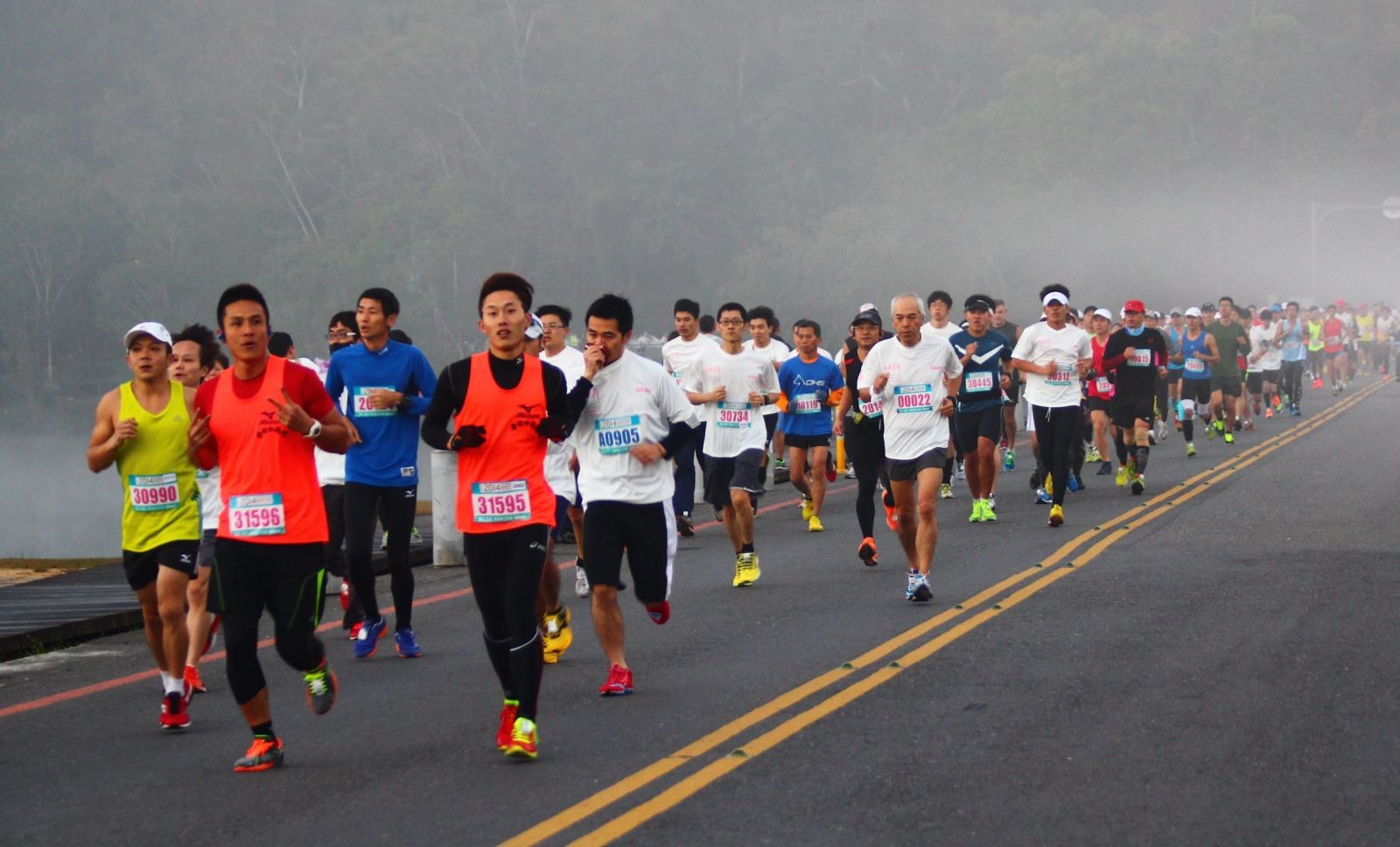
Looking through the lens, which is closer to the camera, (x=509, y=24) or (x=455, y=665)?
(x=455, y=665)

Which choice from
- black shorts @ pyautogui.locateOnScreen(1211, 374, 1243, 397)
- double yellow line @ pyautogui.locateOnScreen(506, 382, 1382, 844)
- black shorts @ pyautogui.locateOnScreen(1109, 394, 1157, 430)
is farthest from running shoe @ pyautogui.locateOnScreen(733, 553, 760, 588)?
black shorts @ pyautogui.locateOnScreen(1211, 374, 1243, 397)

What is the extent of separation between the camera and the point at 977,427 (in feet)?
52.8

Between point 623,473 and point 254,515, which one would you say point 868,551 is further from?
point 254,515

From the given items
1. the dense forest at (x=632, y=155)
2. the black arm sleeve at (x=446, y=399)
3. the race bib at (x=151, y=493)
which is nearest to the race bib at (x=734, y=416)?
the race bib at (x=151, y=493)

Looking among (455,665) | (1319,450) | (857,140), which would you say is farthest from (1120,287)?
(455,665)

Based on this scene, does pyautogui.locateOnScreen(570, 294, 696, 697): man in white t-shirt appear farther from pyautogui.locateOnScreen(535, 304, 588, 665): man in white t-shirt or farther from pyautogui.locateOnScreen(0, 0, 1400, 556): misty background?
pyautogui.locateOnScreen(0, 0, 1400, 556): misty background

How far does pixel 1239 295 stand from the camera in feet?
283

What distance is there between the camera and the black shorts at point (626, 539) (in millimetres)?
8422

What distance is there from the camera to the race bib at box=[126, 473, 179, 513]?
26.7 feet

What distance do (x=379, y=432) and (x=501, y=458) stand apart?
2794mm

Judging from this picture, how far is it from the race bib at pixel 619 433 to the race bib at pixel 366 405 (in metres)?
1.80

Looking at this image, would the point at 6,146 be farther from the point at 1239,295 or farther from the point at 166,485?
the point at 166,485

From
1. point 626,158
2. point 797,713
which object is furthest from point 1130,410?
point 626,158

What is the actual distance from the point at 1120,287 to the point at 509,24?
3038cm
